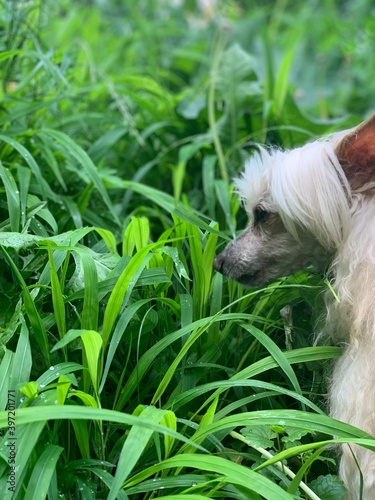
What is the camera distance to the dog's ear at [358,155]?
1.65 m

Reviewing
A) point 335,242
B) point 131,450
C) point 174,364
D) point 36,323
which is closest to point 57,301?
point 36,323

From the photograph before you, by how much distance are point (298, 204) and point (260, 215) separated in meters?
0.19

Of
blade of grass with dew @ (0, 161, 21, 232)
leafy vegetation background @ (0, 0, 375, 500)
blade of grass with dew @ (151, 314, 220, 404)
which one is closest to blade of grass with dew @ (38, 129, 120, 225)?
leafy vegetation background @ (0, 0, 375, 500)

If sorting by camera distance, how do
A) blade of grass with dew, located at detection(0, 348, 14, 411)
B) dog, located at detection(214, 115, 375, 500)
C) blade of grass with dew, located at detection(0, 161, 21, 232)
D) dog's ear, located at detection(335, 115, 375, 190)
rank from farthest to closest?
blade of grass with dew, located at detection(0, 161, 21, 232), dog's ear, located at detection(335, 115, 375, 190), dog, located at detection(214, 115, 375, 500), blade of grass with dew, located at detection(0, 348, 14, 411)

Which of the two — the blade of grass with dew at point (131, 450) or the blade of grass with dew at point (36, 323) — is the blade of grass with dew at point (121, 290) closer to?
the blade of grass with dew at point (36, 323)

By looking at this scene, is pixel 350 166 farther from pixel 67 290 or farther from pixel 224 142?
pixel 224 142

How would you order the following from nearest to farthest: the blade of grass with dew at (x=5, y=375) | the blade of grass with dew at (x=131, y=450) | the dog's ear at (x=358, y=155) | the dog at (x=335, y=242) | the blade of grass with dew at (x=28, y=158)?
the blade of grass with dew at (x=131, y=450)
the blade of grass with dew at (x=5, y=375)
the dog at (x=335, y=242)
the dog's ear at (x=358, y=155)
the blade of grass with dew at (x=28, y=158)

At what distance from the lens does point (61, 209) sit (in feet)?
7.52

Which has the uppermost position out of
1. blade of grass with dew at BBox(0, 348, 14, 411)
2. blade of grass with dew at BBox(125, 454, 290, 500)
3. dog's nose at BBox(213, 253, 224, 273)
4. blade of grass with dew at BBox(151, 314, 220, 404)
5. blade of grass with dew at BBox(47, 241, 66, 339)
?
blade of grass with dew at BBox(47, 241, 66, 339)

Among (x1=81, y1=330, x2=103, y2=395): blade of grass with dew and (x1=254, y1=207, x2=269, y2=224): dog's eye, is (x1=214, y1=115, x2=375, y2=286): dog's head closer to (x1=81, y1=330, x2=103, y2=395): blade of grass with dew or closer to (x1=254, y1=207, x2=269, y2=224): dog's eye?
(x1=254, y1=207, x2=269, y2=224): dog's eye

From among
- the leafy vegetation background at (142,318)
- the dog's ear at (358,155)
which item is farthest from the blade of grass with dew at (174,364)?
the dog's ear at (358,155)

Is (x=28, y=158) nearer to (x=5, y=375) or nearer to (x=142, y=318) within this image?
(x=142, y=318)

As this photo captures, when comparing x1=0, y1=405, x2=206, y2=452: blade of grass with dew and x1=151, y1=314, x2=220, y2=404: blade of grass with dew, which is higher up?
x1=0, y1=405, x2=206, y2=452: blade of grass with dew

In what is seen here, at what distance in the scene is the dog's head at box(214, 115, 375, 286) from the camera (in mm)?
1661
